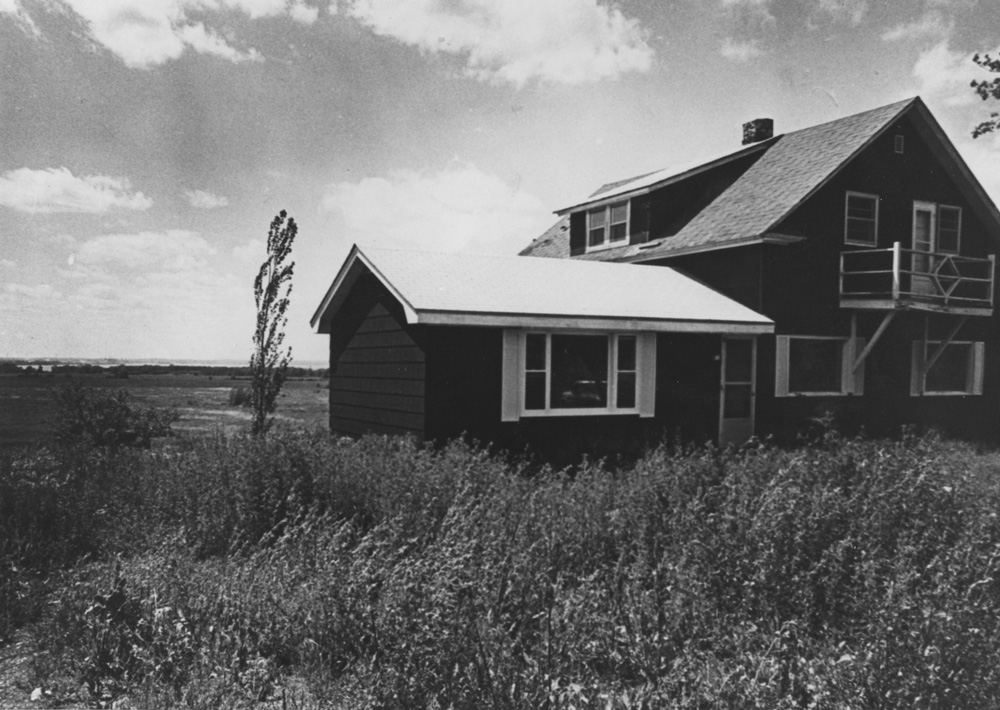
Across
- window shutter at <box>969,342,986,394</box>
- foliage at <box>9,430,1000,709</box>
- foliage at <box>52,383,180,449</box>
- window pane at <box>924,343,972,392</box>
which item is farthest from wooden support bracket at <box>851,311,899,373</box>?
foliage at <box>52,383,180,449</box>

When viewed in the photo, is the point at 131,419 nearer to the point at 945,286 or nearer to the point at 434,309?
the point at 434,309

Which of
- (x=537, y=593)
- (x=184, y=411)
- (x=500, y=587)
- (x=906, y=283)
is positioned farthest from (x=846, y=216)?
(x=184, y=411)

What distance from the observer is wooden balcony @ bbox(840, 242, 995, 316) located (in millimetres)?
16531

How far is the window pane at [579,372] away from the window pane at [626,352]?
299mm

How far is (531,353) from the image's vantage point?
13.7 m

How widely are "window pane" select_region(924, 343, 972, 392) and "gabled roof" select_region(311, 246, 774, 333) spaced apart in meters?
8.49

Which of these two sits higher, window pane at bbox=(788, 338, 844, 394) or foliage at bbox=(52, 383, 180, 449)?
window pane at bbox=(788, 338, 844, 394)

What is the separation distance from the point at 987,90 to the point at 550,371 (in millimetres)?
11807

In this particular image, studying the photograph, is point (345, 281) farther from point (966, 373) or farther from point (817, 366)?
point (966, 373)

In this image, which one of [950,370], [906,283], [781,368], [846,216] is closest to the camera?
[781,368]

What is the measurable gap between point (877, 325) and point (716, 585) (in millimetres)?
14677

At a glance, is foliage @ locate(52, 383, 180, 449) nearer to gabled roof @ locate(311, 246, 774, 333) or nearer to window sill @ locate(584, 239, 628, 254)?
gabled roof @ locate(311, 246, 774, 333)

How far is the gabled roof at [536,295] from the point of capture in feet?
40.3

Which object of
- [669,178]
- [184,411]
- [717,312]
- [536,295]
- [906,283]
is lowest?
[184,411]
